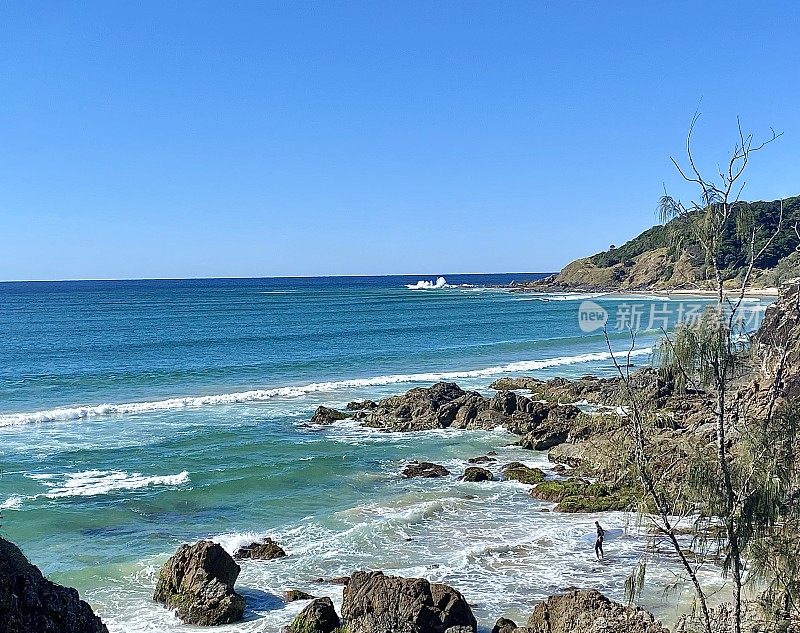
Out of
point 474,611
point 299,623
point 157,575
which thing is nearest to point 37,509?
point 157,575

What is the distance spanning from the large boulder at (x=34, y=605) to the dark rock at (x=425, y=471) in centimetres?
1780

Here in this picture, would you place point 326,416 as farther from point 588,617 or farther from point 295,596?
point 588,617

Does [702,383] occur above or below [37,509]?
above

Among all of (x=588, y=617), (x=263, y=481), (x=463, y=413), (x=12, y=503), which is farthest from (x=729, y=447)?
(x=463, y=413)

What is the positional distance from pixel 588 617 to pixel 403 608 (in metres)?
3.48

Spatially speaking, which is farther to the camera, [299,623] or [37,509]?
[37,509]

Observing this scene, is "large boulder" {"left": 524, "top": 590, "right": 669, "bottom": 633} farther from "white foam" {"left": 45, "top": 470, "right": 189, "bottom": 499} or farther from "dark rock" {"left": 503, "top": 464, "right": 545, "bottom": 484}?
"white foam" {"left": 45, "top": 470, "right": 189, "bottom": 499}

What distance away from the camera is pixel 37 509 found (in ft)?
76.6

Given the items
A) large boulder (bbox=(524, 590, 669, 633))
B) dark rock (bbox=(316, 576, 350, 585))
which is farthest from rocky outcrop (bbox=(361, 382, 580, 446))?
large boulder (bbox=(524, 590, 669, 633))

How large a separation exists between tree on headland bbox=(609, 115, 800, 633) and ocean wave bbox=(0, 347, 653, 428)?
36.3m

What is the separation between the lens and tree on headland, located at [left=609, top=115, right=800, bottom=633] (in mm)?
7621

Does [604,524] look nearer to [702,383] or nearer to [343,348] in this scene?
[702,383]

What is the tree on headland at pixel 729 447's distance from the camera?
7.62m

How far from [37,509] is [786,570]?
885 inches
